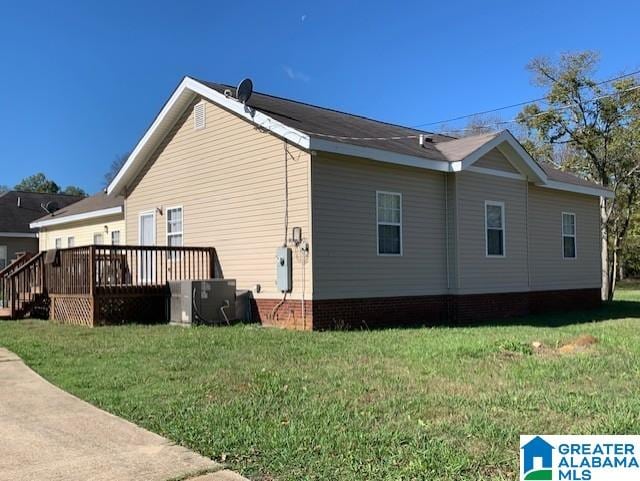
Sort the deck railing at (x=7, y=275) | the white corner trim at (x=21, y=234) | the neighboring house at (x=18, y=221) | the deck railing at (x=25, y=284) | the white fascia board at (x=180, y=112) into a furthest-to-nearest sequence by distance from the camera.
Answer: the neighboring house at (x=18, y=221)
the white corner trim at (x=21, y=234)
the deck railing at (x=7, y=275)
the deck railing at (x=25, y=284)
the white fascia board at (x=180, y=112)

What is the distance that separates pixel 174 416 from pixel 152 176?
12106 mm

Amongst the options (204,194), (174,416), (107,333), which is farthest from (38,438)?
(204,194)

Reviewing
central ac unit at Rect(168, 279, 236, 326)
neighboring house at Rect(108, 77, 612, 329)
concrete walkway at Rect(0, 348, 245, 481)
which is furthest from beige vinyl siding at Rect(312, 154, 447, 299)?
concrete walkway at Rect(0, 348, 245, 481)

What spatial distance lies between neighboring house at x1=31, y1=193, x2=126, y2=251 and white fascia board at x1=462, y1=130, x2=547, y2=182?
11.3 m

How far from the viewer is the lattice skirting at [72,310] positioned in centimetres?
1347

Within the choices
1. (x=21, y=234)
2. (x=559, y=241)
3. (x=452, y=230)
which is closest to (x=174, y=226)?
(x=452, y=230)

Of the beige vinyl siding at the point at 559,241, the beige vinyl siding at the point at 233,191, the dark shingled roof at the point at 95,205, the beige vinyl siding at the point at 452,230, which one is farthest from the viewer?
the dark shingled roof at the point at 95,205

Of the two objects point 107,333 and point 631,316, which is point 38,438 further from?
point 631,316

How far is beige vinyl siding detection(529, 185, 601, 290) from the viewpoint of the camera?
1756cm

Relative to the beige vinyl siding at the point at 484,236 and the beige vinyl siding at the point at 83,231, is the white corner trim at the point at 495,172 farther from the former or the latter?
the beige vinyl siding at the point at 83,231

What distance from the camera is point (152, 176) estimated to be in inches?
670

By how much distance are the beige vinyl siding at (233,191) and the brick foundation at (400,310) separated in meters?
0.38

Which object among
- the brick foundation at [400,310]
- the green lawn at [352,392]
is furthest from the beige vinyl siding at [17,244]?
the brick foundation at [400,310]

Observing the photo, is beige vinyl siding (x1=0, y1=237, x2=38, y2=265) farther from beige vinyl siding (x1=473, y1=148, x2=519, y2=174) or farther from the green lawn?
beige vinyl siding (x1=473, y1=148, x2=519, y2=174)
